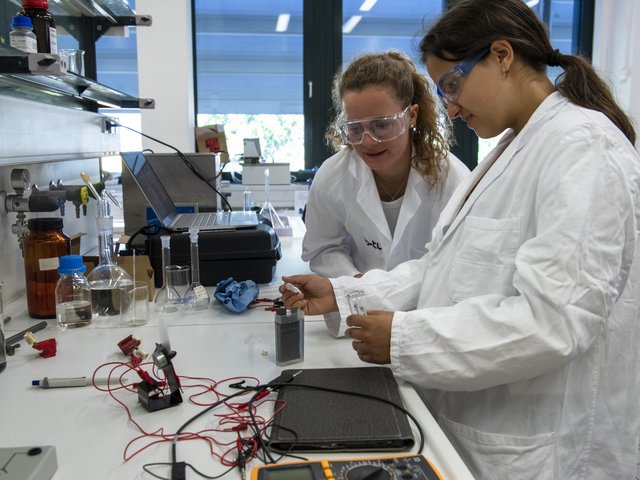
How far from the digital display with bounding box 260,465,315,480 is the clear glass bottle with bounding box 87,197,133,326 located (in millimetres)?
804

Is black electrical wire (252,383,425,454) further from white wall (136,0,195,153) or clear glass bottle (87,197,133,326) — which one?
white wall (136,0,195,153)

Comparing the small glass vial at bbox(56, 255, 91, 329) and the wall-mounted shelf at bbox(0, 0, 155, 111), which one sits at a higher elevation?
the wall-mounted shelf at bbox(0, 0, 155, 111)

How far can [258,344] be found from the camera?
1.21 m

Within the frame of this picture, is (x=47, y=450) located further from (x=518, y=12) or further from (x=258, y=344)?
(x=518, y=12)

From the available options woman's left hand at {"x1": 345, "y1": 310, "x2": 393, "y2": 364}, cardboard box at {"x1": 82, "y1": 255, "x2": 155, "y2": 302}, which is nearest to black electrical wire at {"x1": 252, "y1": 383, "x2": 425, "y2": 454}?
woman's left hand at {"x1": 345, "y1": 310, "x2": 393, "y2": 364}

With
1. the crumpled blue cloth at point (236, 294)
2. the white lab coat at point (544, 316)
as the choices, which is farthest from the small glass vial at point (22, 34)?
the white lab coat at point (544, 316)

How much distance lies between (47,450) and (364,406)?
0.46m

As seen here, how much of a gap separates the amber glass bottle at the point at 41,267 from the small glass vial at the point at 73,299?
4 centimetres

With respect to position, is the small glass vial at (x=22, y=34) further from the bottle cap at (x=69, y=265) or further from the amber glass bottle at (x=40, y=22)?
the bottle cap at (x=69, y=265)

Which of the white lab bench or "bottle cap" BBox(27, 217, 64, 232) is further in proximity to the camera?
"bottle cap" BBox(27, 217, 64, 232)

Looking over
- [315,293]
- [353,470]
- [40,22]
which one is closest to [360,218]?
[315,293]

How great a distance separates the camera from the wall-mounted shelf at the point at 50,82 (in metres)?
1.19

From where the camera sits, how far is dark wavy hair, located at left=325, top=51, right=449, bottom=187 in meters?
1.59

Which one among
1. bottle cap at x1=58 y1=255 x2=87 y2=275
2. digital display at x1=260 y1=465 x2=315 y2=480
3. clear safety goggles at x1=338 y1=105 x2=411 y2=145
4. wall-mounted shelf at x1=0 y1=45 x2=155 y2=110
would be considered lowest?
digital display at x1=260 y1=465 x2=315 y2=480
